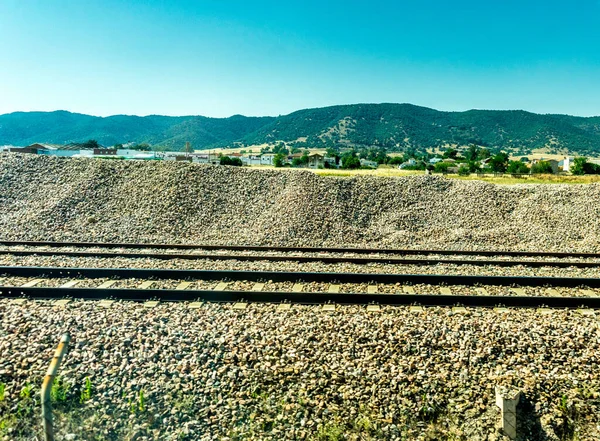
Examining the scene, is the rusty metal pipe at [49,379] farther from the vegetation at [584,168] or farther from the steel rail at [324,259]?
the vegetation at [584,168]

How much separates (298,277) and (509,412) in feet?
20.7

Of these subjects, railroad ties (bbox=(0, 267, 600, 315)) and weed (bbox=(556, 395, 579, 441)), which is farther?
railroad ties (bbox=(0, 267, 600, 315))

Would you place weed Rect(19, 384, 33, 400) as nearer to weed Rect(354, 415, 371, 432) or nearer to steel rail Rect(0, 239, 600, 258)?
weed Rect(354, 415, 371, 432)

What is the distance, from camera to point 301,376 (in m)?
6.41

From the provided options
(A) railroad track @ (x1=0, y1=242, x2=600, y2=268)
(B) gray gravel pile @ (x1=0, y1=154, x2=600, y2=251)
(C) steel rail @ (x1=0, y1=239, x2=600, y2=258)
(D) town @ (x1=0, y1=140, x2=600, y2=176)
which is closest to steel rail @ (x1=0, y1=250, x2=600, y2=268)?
(A) railroad track @ (x1=0, y1=242, x2=600, y2=268)

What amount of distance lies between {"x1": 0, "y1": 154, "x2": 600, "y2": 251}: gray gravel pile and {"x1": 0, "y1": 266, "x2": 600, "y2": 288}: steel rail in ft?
14.5

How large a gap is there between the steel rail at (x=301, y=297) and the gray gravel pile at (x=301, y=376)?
136 cm

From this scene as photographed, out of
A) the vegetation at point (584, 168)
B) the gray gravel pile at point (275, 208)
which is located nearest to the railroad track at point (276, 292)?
the gray gravel pile at point (275, 208)

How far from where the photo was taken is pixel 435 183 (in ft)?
71.9

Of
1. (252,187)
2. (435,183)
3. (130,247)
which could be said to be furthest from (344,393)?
(435,183)

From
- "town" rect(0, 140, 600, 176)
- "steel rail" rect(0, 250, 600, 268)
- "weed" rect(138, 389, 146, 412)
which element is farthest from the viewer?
"town" rect(0, 140, 600, 176)

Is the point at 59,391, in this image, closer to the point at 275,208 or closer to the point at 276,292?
the point at 276,292

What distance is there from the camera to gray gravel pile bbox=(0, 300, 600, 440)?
5.72m

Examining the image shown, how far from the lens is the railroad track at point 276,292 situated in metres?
9.51
